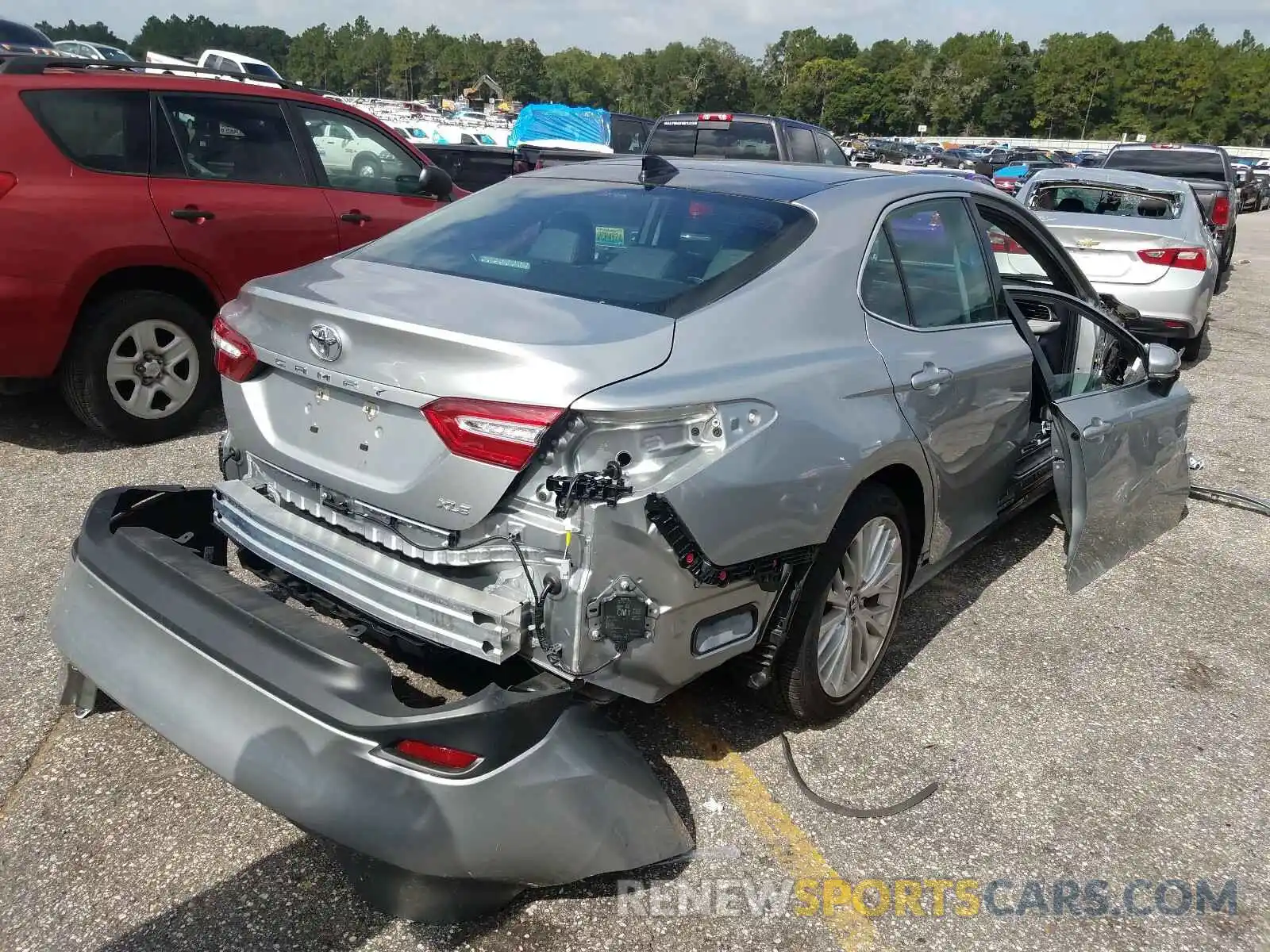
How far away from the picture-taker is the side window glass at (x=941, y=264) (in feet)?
11.0

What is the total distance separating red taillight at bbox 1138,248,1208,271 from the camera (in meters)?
8.12

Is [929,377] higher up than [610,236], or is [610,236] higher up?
[610,236]

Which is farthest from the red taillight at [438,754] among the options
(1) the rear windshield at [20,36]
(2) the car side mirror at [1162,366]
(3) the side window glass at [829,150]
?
(1) the rear windshield at [20,36]

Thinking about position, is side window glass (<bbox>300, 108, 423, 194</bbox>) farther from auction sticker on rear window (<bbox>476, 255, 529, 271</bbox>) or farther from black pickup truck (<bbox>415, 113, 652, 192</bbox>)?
black pickup truck (<bbox>415, 113, 652, 192</bbox>)

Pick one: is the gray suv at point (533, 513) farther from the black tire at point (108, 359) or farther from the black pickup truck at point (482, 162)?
the black pickup truck at point (482, 162)

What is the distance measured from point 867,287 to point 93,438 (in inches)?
171

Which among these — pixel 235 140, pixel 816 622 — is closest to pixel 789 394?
Answer: pixel 816 622

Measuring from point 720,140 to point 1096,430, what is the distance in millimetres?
8754

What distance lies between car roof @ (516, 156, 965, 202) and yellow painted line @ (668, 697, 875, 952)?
5.53 ft

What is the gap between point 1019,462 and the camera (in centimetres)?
413

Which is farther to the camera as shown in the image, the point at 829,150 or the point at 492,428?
the point at 829,150

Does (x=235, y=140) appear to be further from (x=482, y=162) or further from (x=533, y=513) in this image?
(x=482, y=162)

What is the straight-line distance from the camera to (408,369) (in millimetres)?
2357

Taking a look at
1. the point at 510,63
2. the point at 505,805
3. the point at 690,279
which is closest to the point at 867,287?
the point at 690,279
